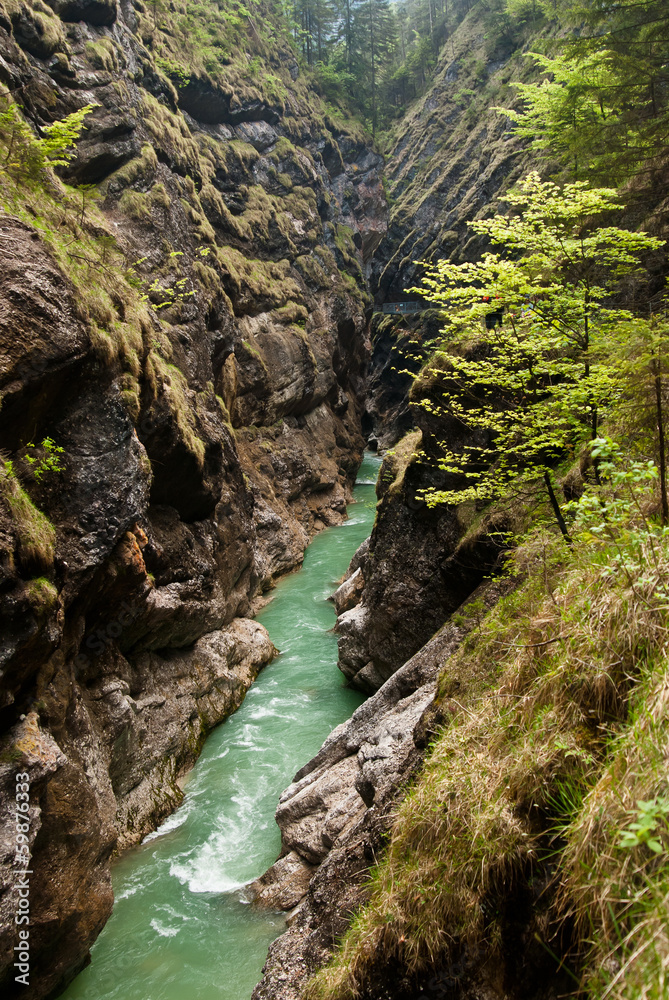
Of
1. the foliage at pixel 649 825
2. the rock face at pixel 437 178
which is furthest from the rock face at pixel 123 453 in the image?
the rock face at pixel 437 178

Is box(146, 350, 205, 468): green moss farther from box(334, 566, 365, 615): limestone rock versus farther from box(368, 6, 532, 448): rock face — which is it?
box(368, 6, 532, 448): rock face

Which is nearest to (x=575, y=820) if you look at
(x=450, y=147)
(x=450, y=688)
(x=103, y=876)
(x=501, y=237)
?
(x=450, y=688)

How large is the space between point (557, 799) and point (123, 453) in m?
8.20

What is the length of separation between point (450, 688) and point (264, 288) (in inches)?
1047

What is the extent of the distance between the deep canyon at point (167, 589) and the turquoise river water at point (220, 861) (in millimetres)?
56

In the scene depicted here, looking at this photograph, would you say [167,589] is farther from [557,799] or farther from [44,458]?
[557,799]

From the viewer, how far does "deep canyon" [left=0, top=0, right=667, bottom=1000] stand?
20.5 ft

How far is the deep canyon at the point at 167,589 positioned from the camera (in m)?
6.25

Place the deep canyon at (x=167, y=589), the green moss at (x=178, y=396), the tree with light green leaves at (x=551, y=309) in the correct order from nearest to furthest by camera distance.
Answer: the tree with light green leaves at (x=551, y=309), the deep canyon at (x=167, y=589), the green moss at (x=178, y=396)

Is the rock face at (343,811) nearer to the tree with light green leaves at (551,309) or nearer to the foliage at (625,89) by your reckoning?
the tree with light green leaves at (551,309)

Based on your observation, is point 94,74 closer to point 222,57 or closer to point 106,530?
point 106,530

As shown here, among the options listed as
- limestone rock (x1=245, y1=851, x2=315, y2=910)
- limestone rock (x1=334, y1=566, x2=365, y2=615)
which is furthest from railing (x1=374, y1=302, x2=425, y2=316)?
limestone rock (x1=245, y1=851, x2=315, y2=910)

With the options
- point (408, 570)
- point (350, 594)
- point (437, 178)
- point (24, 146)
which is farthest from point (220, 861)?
point (437, 178)

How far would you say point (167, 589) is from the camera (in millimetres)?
12023
